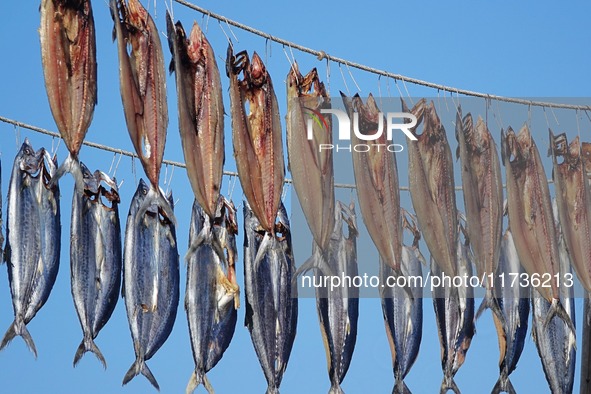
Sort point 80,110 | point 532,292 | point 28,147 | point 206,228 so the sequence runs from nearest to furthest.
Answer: point 80,110 → point 206,228 → point 28,147 → point 532,292

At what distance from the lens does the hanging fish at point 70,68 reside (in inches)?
218

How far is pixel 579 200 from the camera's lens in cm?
752

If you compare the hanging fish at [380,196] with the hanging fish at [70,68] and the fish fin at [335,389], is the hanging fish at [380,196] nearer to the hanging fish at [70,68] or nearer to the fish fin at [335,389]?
the fish fin at [335,389]

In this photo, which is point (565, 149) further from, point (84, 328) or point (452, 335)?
point (84, 328)

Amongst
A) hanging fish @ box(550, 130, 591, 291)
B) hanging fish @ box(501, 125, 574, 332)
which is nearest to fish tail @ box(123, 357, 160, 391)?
hanging fish @ box(501, 125, 574, 332)

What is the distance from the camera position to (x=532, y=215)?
23.8 ft

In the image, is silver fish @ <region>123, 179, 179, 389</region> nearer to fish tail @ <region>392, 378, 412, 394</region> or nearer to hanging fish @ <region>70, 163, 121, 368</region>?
hanging fish @ <region>70, 163, 121, 368</region>

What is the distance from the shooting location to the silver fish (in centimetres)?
665

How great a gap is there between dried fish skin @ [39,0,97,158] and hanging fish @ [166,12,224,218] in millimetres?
553

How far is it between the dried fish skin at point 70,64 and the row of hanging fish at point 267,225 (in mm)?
14

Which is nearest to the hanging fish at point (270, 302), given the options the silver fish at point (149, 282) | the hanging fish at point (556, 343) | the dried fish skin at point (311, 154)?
the dried fish skin at point (311, 154)

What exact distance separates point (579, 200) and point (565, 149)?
38cm

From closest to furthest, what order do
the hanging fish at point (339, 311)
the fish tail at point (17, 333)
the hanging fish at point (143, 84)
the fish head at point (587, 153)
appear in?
the hanging fish at point (143, 84) < the fish tail at point (17, 333) < the hanging fish at point (339, 311) < the fish head at point (587, 153)


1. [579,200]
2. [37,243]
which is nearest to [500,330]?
[579,200]
